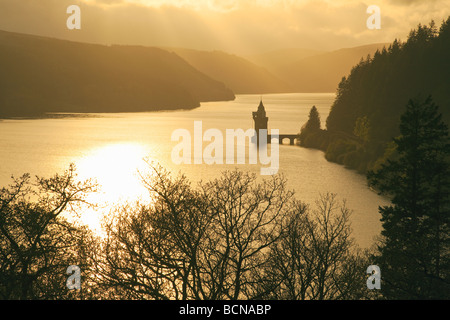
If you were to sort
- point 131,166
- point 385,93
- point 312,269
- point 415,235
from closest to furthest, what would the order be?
point 415,235
point 312,269
point 131,166
point 385,93

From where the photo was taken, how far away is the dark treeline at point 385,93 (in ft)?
263

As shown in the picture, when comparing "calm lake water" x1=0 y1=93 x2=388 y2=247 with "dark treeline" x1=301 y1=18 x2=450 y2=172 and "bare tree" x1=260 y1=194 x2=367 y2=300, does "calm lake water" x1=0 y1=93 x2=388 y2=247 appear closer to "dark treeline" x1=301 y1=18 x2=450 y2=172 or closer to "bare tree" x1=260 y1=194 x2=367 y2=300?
"dark treeline" x1=301 y1=18 x2=450 y2=172

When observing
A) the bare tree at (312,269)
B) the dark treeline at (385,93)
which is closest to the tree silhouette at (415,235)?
the bare tree at (312,269)

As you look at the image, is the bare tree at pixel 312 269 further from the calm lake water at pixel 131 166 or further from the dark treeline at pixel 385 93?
the dark treeline at pixel 385 93

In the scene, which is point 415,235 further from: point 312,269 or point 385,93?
point 385,93

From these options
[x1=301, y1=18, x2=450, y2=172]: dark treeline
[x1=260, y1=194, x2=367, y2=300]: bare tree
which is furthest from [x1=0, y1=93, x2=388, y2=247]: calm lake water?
[x1=260, y1=194, x2=367, y2=300]: bare tree

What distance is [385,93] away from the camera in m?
93.8

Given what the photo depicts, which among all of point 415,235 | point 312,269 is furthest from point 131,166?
point 415,235

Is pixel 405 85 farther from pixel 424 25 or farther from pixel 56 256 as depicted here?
pixel 56 256

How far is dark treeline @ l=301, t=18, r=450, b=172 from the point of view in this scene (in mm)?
80312
